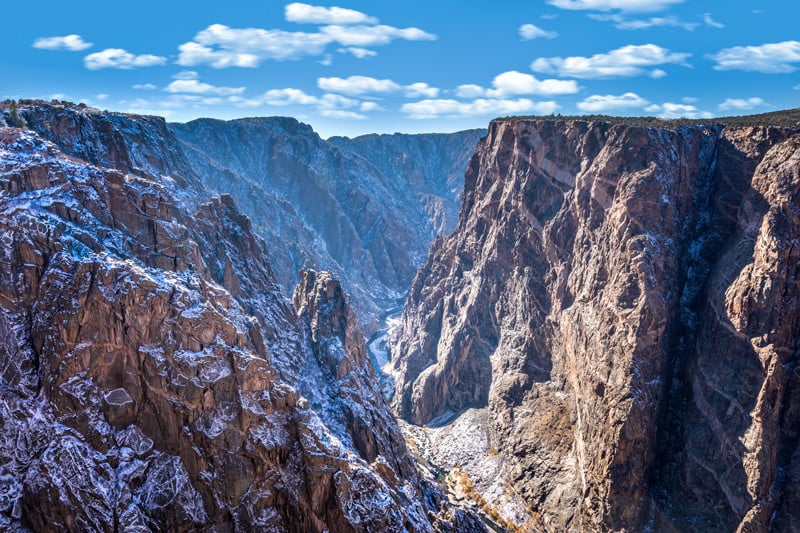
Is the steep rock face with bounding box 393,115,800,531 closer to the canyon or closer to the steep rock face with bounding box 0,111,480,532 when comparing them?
the canyon

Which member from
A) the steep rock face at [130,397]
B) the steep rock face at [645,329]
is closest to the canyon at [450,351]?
the steep rock face at [130,397]

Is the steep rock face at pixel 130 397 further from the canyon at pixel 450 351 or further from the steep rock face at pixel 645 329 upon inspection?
the steep rock face at pixel 645 329

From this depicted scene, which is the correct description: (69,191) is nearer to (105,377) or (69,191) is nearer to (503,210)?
(105,377)

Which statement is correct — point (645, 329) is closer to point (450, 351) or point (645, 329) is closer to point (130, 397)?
point (450, 351)

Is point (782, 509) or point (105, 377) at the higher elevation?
point (105, 377)

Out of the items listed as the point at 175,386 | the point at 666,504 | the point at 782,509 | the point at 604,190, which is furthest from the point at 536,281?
the point at 175,386

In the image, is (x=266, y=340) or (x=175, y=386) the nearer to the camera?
(x=175, y=386)

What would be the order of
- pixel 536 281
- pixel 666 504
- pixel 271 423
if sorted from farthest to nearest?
pixel 536 281, pixel 666 504, pixel 271 423
